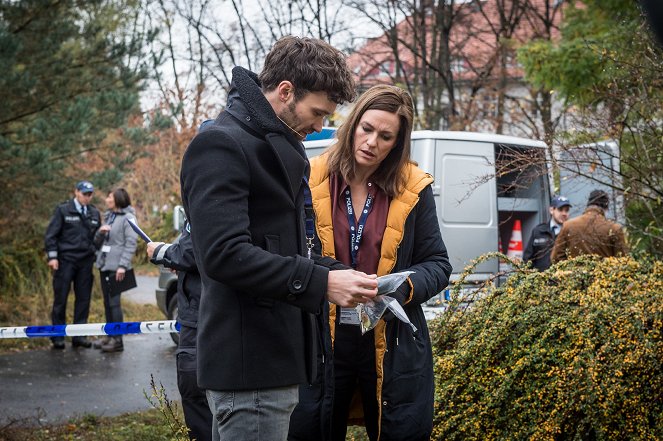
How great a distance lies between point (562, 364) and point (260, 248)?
2317 mm

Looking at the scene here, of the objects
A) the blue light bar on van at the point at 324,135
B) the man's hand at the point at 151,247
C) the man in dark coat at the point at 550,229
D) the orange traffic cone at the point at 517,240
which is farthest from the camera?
the orange traffic cone at the point at 517,240

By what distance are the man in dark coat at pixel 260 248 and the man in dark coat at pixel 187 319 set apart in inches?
59.6

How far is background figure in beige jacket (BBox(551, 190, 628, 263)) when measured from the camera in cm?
730

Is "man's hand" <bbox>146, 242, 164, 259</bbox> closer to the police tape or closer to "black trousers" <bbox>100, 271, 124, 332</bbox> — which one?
the police tape

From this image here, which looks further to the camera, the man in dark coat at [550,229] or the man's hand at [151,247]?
the man in dark coat at [550,229]

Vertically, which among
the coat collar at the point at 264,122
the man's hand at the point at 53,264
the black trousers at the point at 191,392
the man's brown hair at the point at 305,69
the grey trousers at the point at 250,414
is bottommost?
the black trousers at the point at 191,392

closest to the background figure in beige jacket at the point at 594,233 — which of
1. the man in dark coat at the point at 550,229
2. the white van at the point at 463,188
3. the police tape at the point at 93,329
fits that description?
the white van at the point at 463,188

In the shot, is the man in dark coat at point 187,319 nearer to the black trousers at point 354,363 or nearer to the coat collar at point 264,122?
the black trousers at point 354,363

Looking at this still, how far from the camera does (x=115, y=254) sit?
412 inches

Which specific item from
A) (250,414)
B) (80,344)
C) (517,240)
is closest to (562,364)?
(250,414)

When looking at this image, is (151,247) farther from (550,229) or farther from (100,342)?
(100,342)

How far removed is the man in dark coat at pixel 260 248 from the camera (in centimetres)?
241

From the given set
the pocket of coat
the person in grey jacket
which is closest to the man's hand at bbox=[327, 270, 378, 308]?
the pocket of coat

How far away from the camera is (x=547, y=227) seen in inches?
367
